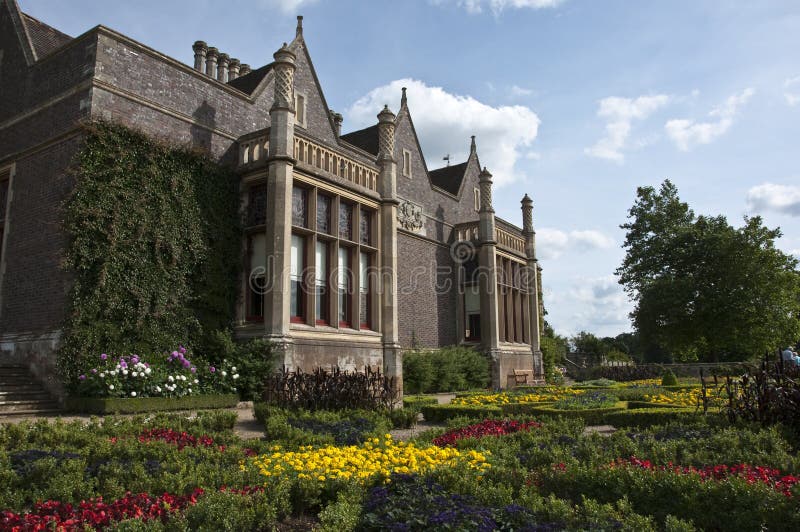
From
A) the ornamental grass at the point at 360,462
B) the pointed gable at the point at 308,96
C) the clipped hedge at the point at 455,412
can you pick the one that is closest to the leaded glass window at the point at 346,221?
the pointed gable at the point at 308,96

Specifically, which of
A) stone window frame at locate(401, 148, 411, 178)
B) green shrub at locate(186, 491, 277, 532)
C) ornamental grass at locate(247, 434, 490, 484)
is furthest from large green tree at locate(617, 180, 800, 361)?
green shrub at locate(186, 491, 277, 532)

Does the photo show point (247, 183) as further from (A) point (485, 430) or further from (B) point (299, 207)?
(A) point (485, 430)

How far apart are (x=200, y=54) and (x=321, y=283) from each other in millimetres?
12325

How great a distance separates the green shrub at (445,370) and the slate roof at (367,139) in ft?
28.6

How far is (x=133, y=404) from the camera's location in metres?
10.9

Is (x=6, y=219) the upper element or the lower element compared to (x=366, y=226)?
lower

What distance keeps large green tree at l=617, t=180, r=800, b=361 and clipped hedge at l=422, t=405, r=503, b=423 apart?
80.6 feet

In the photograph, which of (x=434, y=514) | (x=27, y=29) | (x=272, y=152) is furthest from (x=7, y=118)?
(x=434, y=514)

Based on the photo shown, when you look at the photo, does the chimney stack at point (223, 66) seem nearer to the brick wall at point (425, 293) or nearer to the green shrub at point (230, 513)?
the brick wall at point (425, 293)

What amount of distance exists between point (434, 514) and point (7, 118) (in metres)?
16.8

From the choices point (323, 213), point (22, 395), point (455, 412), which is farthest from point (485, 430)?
point (323, 213)

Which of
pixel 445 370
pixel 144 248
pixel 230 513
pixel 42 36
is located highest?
pixel 42 36

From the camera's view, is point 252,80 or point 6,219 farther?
point 252,80

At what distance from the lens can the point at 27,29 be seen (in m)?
15.4
